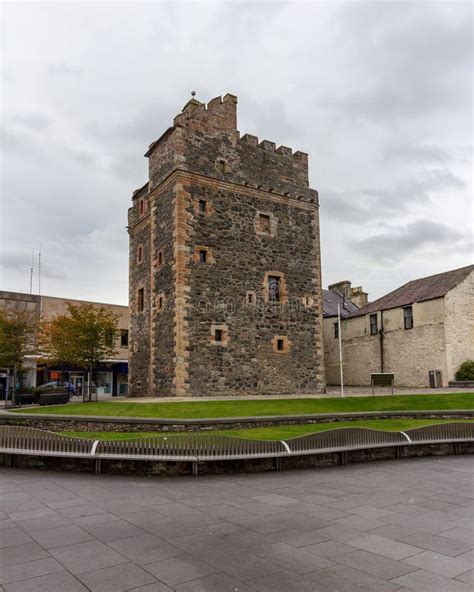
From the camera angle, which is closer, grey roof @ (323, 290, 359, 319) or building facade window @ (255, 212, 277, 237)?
building facade window @ (255, 212, 277, 237)

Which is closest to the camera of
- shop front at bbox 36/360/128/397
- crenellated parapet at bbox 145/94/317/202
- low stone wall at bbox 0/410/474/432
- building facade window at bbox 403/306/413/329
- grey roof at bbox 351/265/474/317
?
low stone wall at bbox 0/410/474/432

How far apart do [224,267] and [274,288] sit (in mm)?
3729

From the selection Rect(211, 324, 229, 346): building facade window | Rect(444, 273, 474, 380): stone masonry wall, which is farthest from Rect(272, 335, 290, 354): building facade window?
Rect(444, 273, 474, 380): stone masonry wall

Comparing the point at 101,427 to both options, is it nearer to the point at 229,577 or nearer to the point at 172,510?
the point at 172,510

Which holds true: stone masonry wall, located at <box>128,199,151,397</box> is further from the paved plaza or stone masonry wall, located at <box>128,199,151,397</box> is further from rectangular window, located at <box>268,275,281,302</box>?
the paved plaza

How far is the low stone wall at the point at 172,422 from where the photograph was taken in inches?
588

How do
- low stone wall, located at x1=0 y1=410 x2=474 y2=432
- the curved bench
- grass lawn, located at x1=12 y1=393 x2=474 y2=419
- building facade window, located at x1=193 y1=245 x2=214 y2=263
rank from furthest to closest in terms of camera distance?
building facade window, located at x1=193 y1=245 x2=214 y2=263
grass lawn, located at x1=12 y1=393 x2=474 y2=419
low stone wall, located at x1=0 y1=410 x2=474 y2=432
the curved bench

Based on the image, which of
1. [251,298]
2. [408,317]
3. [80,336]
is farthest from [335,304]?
[80,336]

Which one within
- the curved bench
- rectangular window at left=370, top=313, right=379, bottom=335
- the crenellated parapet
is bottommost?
the curved bench

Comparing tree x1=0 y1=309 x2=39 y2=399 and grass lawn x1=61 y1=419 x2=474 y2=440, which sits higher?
tree x1=0 y1=309 x2=39 y2=399

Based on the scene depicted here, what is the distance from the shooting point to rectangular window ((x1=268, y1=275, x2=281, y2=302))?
28.5 m

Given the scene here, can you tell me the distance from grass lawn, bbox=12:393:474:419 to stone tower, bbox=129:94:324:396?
4.13 m

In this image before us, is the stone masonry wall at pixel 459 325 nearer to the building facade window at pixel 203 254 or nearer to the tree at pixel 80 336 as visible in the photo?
the building facade window at pixel 203 254

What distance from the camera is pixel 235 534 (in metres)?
6.09
